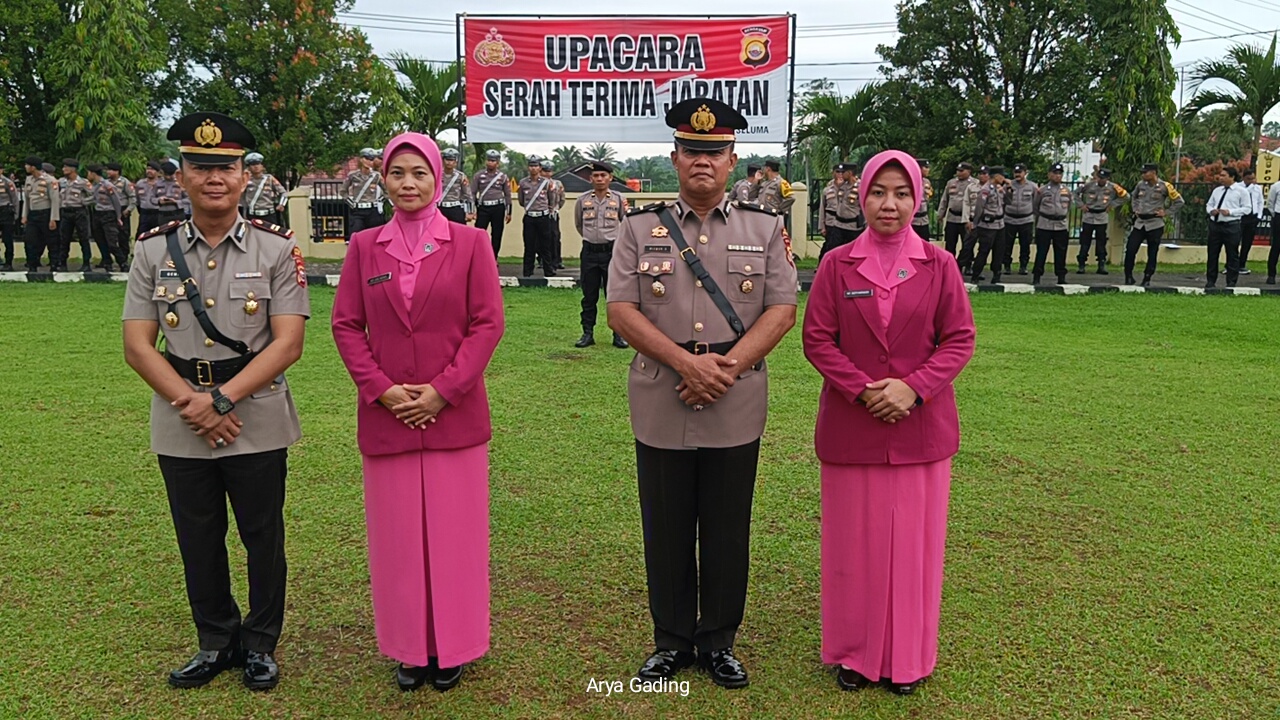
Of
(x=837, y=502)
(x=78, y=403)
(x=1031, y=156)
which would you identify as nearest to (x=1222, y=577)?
(x=837, y=502)

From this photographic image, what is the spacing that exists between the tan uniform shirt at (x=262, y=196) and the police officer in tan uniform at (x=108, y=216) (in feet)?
7.46

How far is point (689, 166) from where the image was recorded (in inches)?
128

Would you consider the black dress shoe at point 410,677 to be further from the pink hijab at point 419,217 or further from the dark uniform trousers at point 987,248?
the dark uniform trousers at point 987,248

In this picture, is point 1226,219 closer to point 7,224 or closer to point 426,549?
point 426,549

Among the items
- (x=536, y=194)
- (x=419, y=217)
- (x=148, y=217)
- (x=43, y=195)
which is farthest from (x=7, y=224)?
(x=419, y=217)

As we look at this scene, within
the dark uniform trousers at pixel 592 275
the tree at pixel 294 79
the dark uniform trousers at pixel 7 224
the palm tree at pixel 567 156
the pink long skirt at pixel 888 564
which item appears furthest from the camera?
the palm tree at pixel 567 156

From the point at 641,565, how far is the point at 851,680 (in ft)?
3.88

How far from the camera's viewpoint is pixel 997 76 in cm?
1988

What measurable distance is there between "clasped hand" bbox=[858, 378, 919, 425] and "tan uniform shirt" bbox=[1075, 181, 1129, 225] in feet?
47.0

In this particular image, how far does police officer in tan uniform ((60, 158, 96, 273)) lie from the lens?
598 inches

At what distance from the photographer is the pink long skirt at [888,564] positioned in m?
3.21

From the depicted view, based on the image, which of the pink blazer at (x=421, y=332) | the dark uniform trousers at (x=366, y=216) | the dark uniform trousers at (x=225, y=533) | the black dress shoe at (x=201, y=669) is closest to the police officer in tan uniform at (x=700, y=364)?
the pink blazer at (x=421, y=332)

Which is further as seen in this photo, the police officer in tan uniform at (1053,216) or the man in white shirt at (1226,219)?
the police officer in tan uniform at (1053,216)

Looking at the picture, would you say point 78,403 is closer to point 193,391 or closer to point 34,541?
point 34,541
